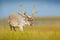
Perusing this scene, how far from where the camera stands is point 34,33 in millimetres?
1736

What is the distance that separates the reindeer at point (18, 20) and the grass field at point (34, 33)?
46 millimetres

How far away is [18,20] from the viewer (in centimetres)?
176

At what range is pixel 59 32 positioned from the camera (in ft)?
5.60

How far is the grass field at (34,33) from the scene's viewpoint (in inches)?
67.7

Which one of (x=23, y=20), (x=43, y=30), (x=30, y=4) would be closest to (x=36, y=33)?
(x=43, y=30)

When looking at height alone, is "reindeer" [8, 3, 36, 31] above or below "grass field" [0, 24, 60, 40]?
above

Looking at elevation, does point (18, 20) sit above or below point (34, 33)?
above

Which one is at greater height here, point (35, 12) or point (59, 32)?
point (35, 12)

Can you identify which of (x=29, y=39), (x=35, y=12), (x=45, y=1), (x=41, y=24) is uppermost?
(x=45, y=1)

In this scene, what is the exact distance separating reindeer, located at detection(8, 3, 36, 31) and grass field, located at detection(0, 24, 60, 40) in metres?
0.05

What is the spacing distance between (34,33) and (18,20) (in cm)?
22

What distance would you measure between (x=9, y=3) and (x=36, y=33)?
1.43ft

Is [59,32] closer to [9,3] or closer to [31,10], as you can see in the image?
[31,10]

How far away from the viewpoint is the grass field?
172 centimetres
